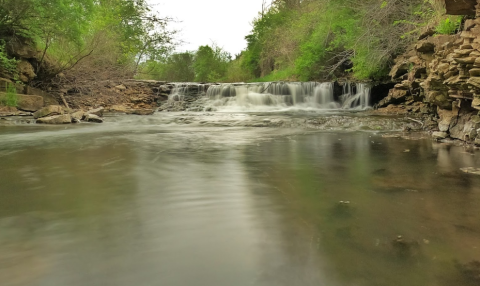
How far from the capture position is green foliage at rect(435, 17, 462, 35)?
7.39m

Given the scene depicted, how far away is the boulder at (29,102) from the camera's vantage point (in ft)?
44.0

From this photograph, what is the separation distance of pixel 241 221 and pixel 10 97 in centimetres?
1386

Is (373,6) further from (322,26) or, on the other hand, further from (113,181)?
(113,181)

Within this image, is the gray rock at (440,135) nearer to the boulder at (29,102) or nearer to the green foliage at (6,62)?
the green foliage at (6,62)

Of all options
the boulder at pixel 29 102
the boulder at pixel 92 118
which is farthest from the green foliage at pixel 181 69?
the boulder at pixel 92 118

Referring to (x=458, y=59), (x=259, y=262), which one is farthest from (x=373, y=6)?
(x=259, y=262)

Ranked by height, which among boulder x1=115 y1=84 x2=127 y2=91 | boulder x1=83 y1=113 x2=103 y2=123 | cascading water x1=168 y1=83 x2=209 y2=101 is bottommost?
boulder x1=83 y1=113 x2=103 y2=123

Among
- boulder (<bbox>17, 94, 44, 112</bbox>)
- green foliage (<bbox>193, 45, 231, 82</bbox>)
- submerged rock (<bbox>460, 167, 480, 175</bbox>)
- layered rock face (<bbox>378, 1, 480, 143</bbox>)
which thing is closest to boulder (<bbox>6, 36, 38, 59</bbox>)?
boulder (<bbox>17, 94, 44, 112</bbox>)

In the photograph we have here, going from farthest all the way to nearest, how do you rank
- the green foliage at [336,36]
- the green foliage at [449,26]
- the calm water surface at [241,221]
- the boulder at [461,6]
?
the green foliage at [336,36], the green foliage at [449,26], the boulder at [461,6], the calm water surface at [241,221]

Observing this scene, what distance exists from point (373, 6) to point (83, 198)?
39.6 feet

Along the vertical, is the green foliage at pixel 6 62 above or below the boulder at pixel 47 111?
above

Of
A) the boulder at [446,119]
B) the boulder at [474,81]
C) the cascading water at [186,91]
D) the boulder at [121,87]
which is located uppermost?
the boulder at [121,87]

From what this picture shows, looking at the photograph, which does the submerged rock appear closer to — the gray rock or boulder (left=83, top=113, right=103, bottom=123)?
the gray rock

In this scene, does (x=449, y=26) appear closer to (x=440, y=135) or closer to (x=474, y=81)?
(x=440, y=135)
